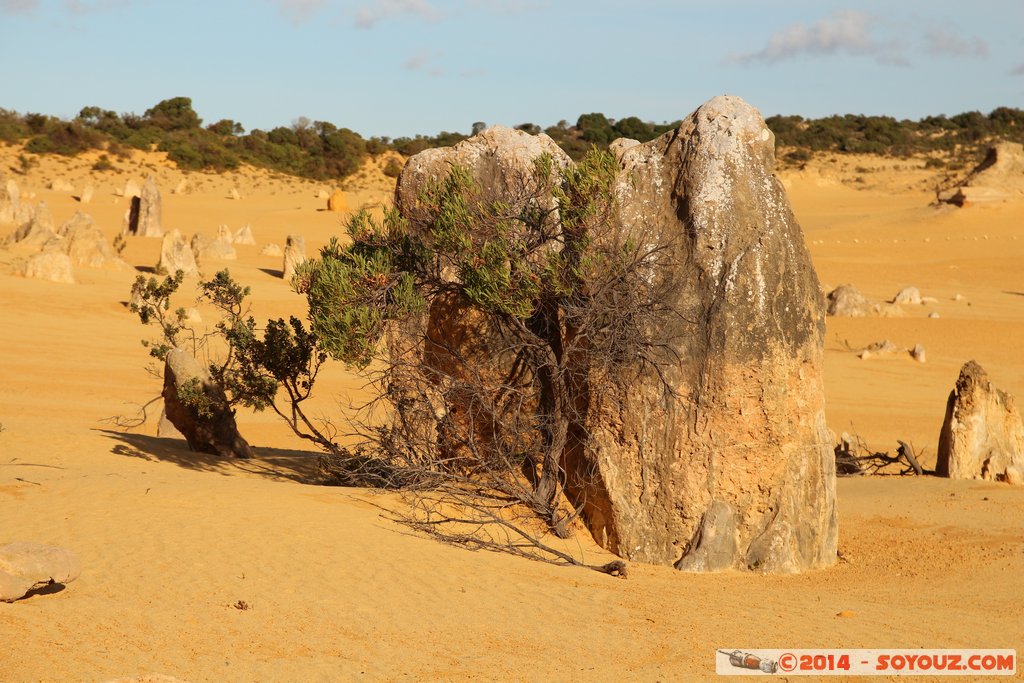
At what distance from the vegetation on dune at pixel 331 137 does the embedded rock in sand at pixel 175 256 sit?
2537cm

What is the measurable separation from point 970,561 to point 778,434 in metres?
1.88

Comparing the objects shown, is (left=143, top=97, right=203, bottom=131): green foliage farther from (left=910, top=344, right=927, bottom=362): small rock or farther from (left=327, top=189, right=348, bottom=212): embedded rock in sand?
(left=910, top=344, right=927, bottom=362): small rock

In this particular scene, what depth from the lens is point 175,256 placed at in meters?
26.8

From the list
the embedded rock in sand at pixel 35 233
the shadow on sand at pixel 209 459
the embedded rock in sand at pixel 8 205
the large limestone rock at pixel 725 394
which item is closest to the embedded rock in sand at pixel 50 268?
the embedded rock in sand at pixel 35 233

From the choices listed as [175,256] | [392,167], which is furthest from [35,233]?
[392,167]

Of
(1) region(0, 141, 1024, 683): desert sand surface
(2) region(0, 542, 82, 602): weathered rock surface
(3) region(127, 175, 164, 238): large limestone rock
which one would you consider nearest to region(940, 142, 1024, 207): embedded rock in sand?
(3) region(127, 175, 164, 238): large limestone rock

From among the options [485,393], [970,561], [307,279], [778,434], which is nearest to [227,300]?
[307,279]

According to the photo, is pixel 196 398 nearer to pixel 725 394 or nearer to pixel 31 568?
pixel 31 568

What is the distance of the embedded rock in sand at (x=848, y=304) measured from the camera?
25547 mm

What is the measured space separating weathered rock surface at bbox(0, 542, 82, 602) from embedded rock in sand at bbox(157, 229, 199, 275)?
20401 millimetres

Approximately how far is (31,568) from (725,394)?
16.0 ft

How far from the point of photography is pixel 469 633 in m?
6.64

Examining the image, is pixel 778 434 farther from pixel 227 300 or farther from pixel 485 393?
pixel 227 300

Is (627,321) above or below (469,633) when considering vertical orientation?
above
